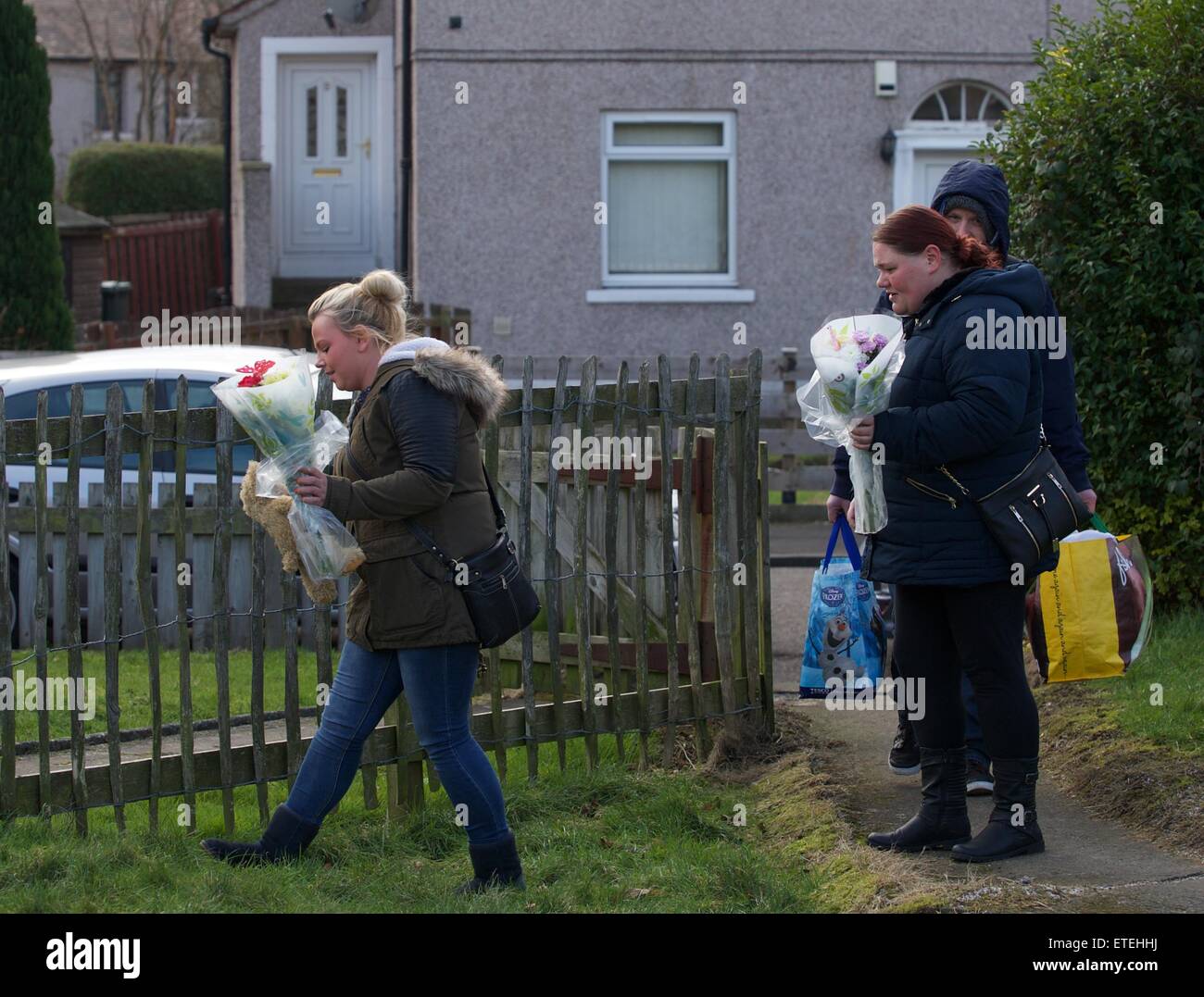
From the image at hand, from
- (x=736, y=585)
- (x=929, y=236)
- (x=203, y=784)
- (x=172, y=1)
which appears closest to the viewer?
(x=929, y=236)

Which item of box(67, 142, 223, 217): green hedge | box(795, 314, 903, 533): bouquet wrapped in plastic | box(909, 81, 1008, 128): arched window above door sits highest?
box(67, 142, 223, 217): green hedge

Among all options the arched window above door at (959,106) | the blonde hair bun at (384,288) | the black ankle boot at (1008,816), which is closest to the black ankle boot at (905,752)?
the black ankle boot at (1008,816)

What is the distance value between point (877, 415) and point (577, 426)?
56.8 inches

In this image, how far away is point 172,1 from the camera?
30.8 meters

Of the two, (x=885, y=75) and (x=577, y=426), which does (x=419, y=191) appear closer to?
(x=885, y=75)

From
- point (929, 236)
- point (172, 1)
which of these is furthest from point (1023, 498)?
point (172, 1)

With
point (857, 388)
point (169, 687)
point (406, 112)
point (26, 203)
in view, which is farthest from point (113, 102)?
point (857, 388)

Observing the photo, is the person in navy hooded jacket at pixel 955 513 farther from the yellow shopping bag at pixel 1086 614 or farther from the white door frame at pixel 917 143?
the white door frame at pixel 917 143

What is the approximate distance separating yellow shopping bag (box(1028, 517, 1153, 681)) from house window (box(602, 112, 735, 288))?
10.9 meters

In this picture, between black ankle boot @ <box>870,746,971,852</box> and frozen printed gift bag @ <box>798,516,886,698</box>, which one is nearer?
black ankle boot @ <box>870,746,971,852</box>

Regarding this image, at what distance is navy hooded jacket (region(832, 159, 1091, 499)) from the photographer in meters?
5.20

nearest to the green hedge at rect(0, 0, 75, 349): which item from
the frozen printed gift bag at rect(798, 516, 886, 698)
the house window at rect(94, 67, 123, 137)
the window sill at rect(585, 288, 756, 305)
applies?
the window sill at rect(585, 288, 756, 305)

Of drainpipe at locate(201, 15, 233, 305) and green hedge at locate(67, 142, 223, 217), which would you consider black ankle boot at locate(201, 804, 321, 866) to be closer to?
drainpipe at locate(201, 15, 233, 305)
